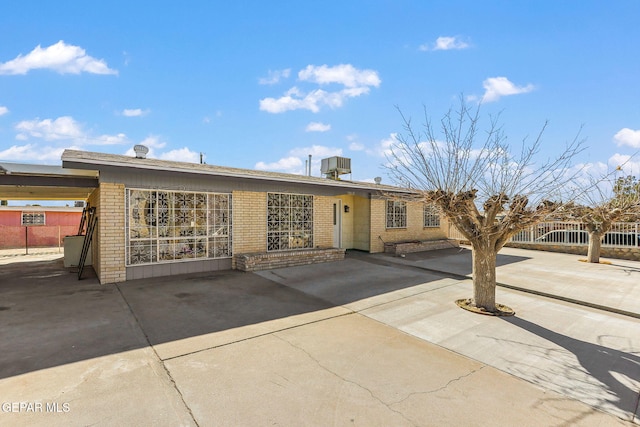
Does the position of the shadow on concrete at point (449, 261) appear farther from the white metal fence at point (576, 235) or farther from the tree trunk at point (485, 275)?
the tree trunk at point (485, 275)

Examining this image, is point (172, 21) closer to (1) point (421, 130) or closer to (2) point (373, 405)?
(1) point (421, 130)

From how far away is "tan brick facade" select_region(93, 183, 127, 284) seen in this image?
7.21m

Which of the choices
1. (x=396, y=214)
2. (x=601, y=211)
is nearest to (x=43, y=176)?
(x=396, y=214)

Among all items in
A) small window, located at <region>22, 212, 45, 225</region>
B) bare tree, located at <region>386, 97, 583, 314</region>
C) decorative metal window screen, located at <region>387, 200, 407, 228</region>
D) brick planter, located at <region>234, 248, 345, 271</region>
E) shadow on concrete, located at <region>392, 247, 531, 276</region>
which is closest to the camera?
bare tree, located at <region>386, 97, 583, 314</region>

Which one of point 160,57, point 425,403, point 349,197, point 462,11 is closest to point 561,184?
point 425,403

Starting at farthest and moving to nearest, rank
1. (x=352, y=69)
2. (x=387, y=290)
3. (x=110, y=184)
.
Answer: (x=352, y=69) < (x=110, y=184) < (x=387, y=290)

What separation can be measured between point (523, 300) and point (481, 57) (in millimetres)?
5818

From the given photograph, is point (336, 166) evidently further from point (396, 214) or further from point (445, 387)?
point (445, 387)

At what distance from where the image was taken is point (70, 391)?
288 centimetres

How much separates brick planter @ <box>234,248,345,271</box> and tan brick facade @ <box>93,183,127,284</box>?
9.59ft

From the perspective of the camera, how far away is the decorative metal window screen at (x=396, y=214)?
13.7m

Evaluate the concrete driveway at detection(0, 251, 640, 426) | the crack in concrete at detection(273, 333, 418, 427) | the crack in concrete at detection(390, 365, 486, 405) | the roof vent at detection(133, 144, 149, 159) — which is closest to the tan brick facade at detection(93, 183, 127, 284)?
the concrete driveway at detection(0, 251, 640, 426)

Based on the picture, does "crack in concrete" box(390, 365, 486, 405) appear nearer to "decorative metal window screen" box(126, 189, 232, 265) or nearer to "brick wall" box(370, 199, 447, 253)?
"decorative metal window screen" box(126, 189, 232, 265)

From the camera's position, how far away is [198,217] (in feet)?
28.5
